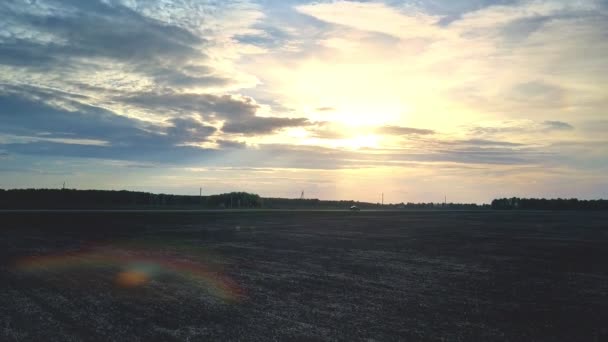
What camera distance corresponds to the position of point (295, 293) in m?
9.66

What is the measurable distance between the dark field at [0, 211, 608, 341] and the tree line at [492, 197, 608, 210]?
10493 centimetres

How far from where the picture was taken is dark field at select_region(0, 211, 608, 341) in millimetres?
7027

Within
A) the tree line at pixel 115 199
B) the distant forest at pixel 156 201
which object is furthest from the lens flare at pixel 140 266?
the tree line at pixel 115 199

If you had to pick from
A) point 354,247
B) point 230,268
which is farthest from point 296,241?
point 230,268

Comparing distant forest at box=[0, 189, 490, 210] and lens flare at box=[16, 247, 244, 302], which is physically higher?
distant forest at box=[0, 189, 490, 210]

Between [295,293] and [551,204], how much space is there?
4786 inches

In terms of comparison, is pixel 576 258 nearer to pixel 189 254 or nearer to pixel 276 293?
pixel 276 293

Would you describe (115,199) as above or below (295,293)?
above

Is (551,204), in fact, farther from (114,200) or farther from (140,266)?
(140,266)

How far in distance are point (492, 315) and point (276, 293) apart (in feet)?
15.4

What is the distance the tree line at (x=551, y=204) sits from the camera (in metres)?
105

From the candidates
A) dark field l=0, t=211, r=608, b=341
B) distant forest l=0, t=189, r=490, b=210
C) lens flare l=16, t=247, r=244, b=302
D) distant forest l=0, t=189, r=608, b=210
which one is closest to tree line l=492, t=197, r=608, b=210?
distant forest l=0, t=189, r=608, b=210

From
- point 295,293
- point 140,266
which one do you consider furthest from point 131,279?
point 295,293

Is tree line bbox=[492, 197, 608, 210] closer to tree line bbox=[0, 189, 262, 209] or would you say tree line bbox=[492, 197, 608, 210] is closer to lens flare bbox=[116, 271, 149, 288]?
tree line bbox=[0, 189, 262, 209]
